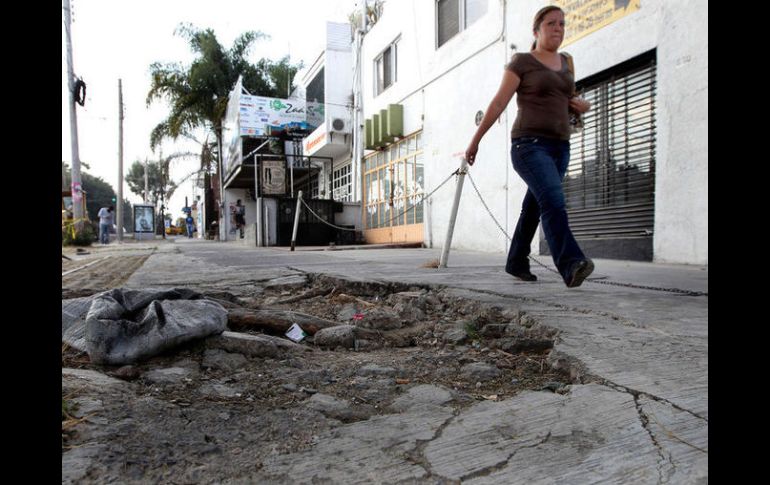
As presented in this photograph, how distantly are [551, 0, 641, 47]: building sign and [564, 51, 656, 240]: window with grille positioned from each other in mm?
667

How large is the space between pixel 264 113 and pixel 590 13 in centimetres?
1602

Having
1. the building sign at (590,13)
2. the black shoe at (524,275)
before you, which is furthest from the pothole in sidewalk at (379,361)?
the building sign at (590,13)

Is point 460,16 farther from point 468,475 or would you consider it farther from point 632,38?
point 468,475

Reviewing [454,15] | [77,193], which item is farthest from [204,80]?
[454,15]

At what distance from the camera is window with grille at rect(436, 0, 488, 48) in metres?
10.1

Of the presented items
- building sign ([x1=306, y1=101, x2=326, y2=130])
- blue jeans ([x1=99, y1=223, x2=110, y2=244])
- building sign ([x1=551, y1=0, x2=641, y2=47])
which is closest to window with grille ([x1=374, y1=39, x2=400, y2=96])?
building sign ([x1=306, y1=101, x2=326, y2=130])

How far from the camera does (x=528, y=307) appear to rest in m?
2.57

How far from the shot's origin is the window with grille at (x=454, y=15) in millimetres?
10109

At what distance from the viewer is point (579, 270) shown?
3055 mm

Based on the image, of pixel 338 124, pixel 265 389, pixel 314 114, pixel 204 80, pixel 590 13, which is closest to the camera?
pixel 265 389

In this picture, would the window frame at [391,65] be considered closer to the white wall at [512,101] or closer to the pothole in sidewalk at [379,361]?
the white wall at [512,101]

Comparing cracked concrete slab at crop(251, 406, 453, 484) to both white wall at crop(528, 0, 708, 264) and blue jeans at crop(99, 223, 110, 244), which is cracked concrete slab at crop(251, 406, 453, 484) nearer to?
white wall at crop(528, 0, 708, 264)

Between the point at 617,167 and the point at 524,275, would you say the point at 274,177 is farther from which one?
the point at 524,275
